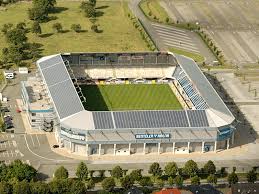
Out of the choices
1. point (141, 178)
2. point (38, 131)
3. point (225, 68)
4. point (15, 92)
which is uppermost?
point (225, 68)

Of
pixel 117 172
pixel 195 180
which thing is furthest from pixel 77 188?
pixel 195 180

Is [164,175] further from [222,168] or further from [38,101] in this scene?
[38,101]

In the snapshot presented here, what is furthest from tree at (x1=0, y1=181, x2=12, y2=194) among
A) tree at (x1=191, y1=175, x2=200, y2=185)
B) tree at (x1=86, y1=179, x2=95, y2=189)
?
tree at (x1=191, y1=175, x2=200, y2=185)

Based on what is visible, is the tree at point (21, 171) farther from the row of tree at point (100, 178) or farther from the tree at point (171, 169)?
the tree at point (171, 169)

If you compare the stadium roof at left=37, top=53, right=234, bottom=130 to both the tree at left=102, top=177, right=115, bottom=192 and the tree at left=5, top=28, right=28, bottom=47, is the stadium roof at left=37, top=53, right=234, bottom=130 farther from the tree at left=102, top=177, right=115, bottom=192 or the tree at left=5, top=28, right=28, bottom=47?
the tree at left=5, top=28, right=28, bottom=47

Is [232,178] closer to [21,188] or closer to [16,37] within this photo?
[21,188]

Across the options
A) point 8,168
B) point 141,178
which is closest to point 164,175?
point 141,178

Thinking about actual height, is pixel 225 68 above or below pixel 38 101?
above
